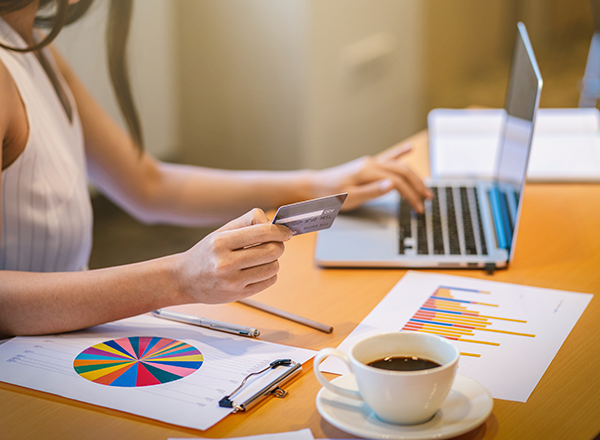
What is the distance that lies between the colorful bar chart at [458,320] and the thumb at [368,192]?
30 centimetres

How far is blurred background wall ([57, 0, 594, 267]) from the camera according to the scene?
267 centimetres

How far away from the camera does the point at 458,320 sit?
76 cm

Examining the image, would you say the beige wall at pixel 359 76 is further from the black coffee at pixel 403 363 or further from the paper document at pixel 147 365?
the black coffee at pixel 403 363

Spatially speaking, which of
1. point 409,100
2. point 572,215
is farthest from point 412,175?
point 409,100

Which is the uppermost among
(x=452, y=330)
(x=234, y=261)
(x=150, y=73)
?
(x=150, y=73)

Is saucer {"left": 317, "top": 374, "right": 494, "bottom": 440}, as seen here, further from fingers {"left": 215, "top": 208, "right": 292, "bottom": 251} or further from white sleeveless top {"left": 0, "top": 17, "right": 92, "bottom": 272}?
white sleeveless top {"left": 0, "top": 17, "right": 92, "bottom": 272}

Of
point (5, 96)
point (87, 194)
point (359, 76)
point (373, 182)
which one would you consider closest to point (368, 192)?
point (373, 182)

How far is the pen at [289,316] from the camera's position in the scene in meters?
0.74

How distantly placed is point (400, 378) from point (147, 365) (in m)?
0.30

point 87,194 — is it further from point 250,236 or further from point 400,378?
point 400,378

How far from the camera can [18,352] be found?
0.69m

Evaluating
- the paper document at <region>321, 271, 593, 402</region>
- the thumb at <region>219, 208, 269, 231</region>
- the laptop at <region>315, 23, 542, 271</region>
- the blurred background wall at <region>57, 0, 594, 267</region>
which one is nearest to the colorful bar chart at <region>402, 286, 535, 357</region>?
the paper document at <region>321, 271, 593, 402</region>

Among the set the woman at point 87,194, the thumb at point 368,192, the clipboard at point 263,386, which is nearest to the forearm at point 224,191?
the woman at point 87,194

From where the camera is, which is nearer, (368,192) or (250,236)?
(250,236)
